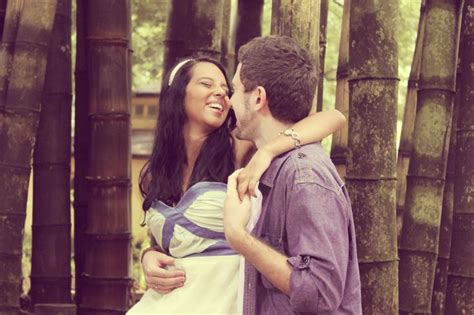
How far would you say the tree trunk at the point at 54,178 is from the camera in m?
5.25

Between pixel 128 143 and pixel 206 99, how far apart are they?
197 cm

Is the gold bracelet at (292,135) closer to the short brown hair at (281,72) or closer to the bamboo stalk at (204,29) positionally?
the short brown hair at (281,72)

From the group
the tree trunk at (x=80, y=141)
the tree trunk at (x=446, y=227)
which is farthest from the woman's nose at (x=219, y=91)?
the tree trunk at (x=80, y=141)

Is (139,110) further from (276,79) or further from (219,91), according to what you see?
(276,79)

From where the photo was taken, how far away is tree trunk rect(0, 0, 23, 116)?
4.67m

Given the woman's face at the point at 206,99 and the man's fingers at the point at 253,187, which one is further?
the woman's face at the point at 206,99

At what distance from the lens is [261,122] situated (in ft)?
7.98

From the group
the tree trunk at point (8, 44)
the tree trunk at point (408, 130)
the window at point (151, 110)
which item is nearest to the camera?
the tree trunk at point (8, 44)

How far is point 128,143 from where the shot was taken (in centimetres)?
Answer: 519

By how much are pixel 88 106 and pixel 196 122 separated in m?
2.25

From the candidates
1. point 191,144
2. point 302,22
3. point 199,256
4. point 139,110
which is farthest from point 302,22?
point 139,110

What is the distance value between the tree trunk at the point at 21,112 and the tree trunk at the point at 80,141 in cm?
92

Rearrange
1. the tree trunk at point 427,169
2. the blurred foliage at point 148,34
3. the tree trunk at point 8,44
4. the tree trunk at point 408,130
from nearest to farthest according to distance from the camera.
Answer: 1. the tree trunk at point 427,169
2. the tree trunk at point 8,44
3. the tree trunk at point 408,130
4. the blurred foliage at point 148,34

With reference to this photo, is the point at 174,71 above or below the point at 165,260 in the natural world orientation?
above
